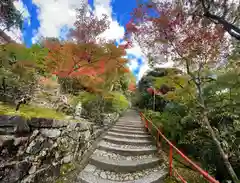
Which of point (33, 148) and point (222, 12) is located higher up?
point (222, 12)

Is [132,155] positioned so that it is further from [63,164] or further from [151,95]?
[151,95]

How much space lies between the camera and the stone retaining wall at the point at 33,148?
165 centimetres

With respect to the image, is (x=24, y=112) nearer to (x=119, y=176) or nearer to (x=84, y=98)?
(x=119, y=176)

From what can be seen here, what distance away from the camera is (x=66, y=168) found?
272 cm

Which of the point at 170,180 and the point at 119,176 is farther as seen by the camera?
the point at 119,176

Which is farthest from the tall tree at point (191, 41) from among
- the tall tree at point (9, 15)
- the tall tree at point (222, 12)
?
the tall tree at point (9, 15)

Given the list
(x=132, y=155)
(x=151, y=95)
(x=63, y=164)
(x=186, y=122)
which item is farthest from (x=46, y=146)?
(x=151, y=95)

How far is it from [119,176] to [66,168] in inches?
50.2

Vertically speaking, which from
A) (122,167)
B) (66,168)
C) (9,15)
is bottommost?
(122,167)

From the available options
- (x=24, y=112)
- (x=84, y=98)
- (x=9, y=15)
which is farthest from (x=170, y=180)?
(x=9, y=15)

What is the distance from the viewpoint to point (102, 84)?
5641mm

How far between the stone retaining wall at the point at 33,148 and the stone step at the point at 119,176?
53 cm

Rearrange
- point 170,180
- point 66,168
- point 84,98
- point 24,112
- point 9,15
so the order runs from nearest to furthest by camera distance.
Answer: point 24,112
point 66,168
point 170,180
point 84,98
point 9,15

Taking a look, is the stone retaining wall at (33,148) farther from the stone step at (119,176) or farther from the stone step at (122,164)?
the stone step at (122,164)
